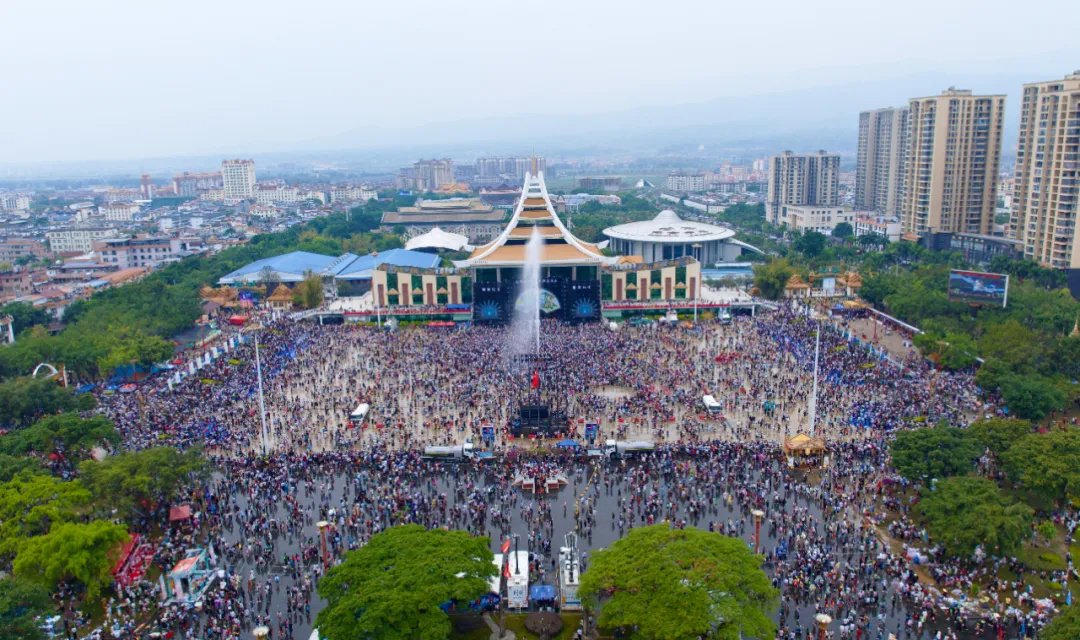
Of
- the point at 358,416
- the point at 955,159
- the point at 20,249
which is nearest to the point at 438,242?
the point at 955,159

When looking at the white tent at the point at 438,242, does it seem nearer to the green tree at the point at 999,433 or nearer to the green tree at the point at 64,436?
the green tree at the point at 64,436

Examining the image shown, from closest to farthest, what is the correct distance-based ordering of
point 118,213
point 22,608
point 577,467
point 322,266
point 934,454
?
point 22,608
point 934,454
point 577,467
point 322,266
point 118,213

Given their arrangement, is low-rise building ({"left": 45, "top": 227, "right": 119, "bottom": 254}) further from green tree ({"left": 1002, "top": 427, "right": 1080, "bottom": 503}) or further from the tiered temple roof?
green tree ({"left": 1002, "top": 427, "right": 1080, "bottom": 503})

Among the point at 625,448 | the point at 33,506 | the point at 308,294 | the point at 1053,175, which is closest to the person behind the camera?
the point at 33,506

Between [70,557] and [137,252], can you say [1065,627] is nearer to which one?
[70,557]

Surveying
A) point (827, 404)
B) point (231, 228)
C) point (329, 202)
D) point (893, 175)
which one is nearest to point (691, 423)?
point (827, 404)
